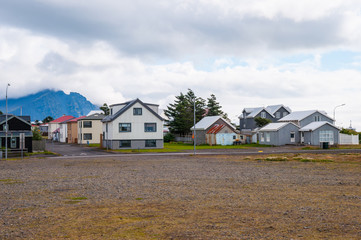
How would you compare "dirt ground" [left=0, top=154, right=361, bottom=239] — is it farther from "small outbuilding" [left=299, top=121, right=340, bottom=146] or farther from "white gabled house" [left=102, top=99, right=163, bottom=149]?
"small outbuilding" [left=299, top=121, right=340, bottom=146]

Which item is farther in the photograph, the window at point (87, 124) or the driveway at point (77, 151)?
the window at point (87, 124)

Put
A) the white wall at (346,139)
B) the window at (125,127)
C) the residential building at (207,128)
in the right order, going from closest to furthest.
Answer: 1. the window at (125,127)
2. the white wall at (346,139)
3. the residential building at (207,128)

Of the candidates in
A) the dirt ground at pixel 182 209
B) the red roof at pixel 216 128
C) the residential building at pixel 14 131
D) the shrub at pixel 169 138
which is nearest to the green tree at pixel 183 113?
the shrub at pixel 169 138

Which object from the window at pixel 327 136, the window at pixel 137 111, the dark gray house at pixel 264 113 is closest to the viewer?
the window at pixel 137 111

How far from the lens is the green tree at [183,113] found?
303 ft

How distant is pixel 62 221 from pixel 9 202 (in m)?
4.30

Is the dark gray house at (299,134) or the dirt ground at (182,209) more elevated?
the dark gray house at (299,134)

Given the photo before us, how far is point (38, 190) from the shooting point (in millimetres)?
16656

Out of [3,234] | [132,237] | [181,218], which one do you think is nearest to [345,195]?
[181,218]

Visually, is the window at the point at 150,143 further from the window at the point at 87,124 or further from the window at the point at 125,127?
the window at the point at 87,124

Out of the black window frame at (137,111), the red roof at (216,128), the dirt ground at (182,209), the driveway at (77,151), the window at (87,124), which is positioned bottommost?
the dirt ground at (182,209)

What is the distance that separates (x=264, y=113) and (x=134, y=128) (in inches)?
1870

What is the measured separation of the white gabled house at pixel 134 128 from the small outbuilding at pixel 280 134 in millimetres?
22415

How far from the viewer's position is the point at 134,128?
198 ft
